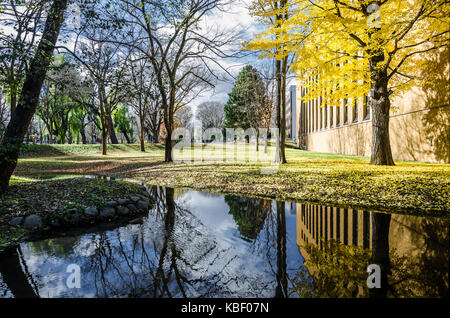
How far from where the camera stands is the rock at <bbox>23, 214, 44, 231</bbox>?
4.62 meters

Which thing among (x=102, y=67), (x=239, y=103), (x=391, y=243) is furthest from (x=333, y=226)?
(x=239, y=103)

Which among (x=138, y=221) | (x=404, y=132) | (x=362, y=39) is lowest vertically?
(x=138, y=221)

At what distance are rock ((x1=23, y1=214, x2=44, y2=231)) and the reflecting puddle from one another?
744 millimetres

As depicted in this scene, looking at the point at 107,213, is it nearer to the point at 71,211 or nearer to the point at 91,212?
the point at 91,212

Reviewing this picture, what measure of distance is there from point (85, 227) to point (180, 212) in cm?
203

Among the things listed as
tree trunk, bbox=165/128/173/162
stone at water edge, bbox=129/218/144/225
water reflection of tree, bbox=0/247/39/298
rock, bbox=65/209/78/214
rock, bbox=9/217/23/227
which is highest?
tree trunk, bbox=165/128/173/162

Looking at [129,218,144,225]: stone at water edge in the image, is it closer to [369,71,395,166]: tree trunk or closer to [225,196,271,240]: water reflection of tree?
[225,196,271,240]: water reflection of tree

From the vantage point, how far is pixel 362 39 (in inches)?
388

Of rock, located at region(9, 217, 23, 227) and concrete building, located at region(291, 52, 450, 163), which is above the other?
concrete building, located at region(291, 52, 450, 163)

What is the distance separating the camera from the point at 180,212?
6.02 meters

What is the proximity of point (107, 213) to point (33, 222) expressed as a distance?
129 cm

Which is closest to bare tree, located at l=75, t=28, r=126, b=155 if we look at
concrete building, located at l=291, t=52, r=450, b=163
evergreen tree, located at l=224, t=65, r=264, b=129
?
concrete building, located at l=291, t=52, r=450, b=163

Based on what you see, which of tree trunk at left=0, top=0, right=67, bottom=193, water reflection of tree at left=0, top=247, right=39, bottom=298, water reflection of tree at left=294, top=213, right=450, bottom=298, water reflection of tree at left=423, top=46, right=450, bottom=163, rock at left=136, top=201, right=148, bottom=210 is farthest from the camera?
water reflection of tree at left=423, top=46, right=450, bottom=163
